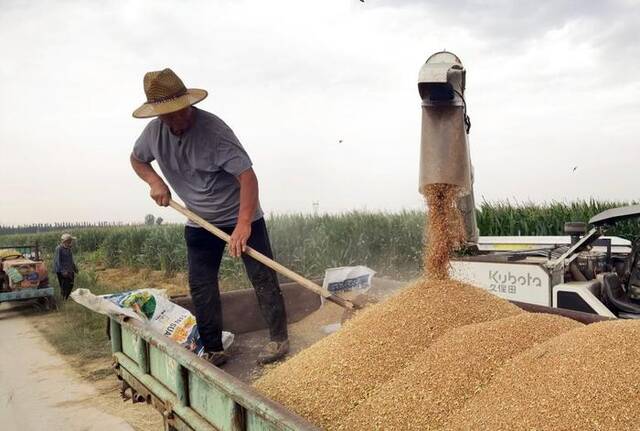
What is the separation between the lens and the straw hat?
3.12 meters

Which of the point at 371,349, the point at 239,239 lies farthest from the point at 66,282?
the point at 371,349

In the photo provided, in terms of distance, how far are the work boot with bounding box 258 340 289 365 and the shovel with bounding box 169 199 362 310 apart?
381 millimetres

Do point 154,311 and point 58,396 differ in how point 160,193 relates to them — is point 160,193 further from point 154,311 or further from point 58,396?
point 58,396

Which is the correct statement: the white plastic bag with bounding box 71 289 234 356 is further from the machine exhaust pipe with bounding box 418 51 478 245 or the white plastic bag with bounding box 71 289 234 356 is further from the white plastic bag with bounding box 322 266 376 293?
the machine exhaust pipe with bounding box 418 51 478 245

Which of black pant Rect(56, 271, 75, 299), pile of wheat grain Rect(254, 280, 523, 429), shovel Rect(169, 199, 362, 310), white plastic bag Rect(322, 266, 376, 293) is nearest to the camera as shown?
pile of wheat grain Rect(254, 280, 523, 429)

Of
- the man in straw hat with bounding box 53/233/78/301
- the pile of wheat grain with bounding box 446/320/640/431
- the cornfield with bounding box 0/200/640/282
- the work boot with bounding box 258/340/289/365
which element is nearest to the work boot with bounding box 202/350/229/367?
the work boot with bounding box 258/340/289/365

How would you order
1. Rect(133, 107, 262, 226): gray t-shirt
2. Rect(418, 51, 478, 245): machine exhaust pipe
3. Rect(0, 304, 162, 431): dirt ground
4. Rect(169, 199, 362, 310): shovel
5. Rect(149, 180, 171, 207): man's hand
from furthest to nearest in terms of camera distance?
Rect(0, 304, 162, 431): dirt ground → Rect(149, 180, 171, 207): man's hand → Rect(133, 107, 262, 226): gray t-shirt → Rect(169, 199, 362, 310): shovel → Rect(418, 51, 478, 245): machine exhaust pipe

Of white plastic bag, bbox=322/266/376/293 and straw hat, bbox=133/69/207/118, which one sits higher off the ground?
straw hat, bbox=133/69/207/118

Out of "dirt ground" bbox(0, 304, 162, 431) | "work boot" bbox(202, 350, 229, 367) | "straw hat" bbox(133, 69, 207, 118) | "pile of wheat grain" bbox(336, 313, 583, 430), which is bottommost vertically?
"dirt ground" bbox(0, 304, 162, 431)

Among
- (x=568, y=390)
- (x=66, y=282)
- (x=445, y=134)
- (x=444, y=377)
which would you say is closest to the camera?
(x=568, y=390)

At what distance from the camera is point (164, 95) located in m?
3.17

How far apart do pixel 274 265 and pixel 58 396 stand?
2.99m

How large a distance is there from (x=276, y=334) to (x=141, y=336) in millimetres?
960

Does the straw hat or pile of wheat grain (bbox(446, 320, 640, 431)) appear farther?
the straw hat
